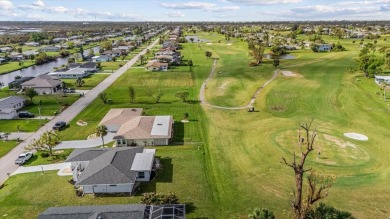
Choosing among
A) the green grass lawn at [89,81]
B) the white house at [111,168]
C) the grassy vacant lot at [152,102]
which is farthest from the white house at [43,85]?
the white house at [111,168]

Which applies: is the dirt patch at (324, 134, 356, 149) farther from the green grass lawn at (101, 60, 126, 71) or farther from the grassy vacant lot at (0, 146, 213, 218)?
the green grass lawn at (101, 60, 126, 71)

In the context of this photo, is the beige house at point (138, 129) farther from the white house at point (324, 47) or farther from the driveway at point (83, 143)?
the white house at point (324, 47)

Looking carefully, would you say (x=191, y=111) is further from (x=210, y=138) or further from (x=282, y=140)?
(x=282, y=140)

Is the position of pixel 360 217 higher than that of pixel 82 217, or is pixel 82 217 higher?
pixel 82 217

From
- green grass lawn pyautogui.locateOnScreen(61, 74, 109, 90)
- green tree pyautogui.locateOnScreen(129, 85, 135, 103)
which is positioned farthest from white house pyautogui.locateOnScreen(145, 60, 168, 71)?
green tree pyautogui.locateOnScreen(129, 85, 135, 103)

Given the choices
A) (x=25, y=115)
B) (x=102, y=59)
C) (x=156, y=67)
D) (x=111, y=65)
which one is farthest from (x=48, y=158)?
(x=102, y=59)

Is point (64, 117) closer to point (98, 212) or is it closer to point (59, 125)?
point (59, 125)

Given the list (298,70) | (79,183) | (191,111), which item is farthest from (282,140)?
(298,70)

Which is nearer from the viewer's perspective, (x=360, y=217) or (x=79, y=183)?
(x=360, y=217)
